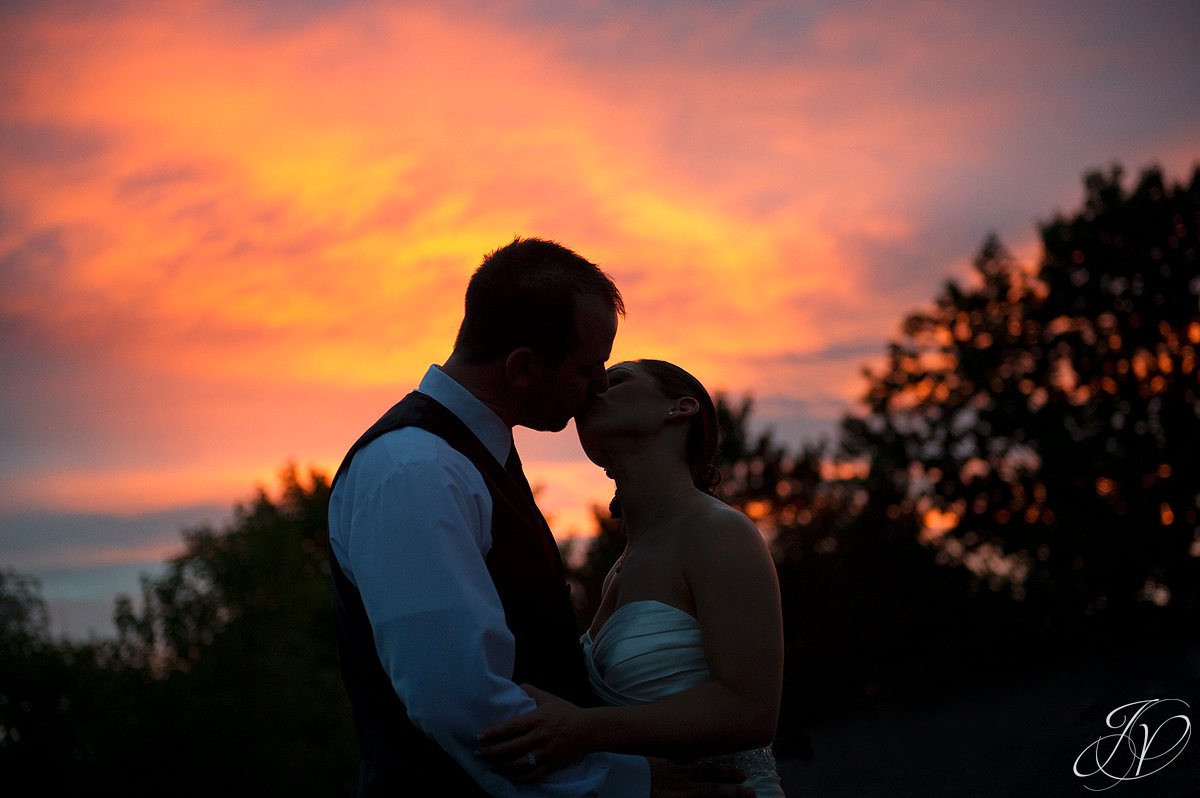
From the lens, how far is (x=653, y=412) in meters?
4.29

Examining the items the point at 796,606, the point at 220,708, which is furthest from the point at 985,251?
the point at 220,708

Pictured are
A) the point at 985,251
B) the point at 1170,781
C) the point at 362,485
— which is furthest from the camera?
the point at 985,251

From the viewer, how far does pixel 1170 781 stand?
11.0 meters

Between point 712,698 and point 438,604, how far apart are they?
43.2 inches

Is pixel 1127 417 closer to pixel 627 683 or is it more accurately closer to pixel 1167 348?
pixel 1167 348

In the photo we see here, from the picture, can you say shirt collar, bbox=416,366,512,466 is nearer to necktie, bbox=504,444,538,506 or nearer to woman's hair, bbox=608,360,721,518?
necktie, bbox=504,444,538,506

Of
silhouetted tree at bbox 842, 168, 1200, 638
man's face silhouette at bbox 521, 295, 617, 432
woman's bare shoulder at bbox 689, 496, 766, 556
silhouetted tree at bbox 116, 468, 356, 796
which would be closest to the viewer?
man's face silhouette at bbox 521, 295, 617, 432

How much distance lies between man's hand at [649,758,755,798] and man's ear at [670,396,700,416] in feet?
4.82

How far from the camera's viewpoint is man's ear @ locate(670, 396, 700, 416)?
433 cm

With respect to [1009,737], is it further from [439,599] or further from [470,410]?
[439,599]

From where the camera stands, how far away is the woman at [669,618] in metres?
2.96

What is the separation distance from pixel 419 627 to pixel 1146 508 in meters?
28.5
